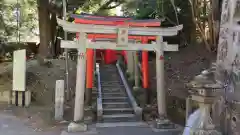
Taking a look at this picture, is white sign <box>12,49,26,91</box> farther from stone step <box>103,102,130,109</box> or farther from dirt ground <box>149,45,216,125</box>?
dirt ground <box>149,45,216,125</box>

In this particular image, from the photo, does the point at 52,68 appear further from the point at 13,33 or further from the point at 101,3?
the point at 101,3

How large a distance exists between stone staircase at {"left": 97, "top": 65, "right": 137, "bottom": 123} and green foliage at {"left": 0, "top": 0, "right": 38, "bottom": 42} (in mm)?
7827

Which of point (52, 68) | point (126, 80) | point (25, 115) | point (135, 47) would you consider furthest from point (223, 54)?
point (52, 68)

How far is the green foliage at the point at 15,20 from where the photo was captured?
61.2 ft

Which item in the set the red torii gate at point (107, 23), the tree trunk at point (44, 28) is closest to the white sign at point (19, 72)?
the red torii gate at point (107, 23)

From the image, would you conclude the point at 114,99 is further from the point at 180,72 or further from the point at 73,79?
the point at 180,72

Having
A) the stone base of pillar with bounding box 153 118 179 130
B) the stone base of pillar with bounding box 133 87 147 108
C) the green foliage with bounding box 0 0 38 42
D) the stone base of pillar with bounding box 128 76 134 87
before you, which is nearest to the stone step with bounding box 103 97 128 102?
the stone base of pillar with bounding box 133 87 147 108

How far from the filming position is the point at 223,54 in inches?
335

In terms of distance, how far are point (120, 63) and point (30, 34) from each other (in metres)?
9.09

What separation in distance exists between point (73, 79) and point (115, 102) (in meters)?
3.82

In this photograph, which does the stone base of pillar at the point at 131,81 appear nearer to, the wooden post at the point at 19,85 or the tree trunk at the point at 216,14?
the tree trunk at the point at 216,14

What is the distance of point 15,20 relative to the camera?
21.1 m

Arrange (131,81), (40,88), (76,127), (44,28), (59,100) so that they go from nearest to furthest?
(76,127) → (59,100) → (40,88) → (131,81) → (44,28)

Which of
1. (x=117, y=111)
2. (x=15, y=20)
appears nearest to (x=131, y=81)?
(x=117, y=111)
